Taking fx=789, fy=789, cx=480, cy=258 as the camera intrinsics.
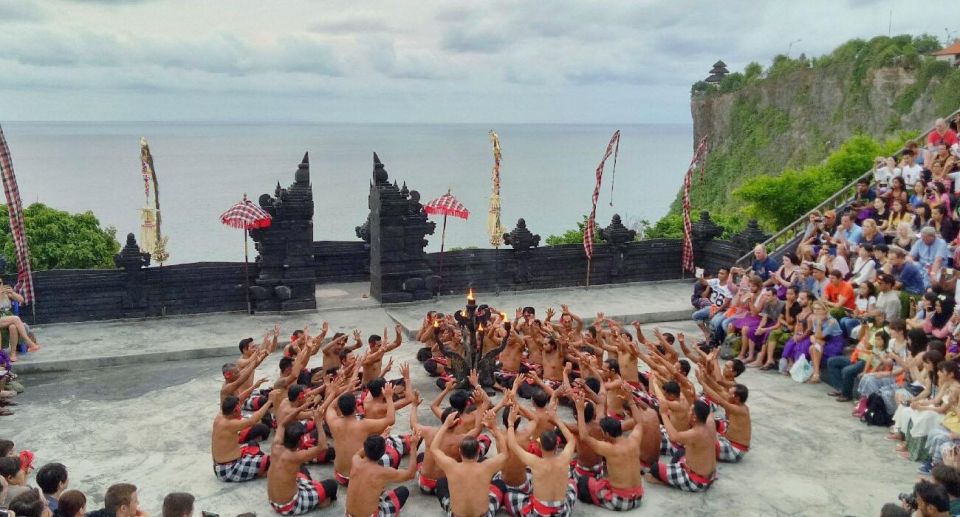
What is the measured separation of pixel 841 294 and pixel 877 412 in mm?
3050

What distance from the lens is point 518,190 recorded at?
101 m

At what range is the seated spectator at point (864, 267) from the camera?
13766 mm

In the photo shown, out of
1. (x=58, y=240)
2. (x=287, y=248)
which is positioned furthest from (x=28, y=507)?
(x=58, y=240)

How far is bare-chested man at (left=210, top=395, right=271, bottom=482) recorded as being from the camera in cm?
901

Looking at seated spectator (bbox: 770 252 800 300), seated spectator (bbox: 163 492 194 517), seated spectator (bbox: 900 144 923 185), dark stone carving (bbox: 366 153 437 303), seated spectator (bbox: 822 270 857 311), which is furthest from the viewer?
dark stone carving (bbox: 366 153 437 303)

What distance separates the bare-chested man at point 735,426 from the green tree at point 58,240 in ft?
64.1

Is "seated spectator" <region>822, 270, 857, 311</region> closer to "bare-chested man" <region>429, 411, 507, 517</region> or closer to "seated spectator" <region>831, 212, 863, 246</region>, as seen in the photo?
"seated spectator" <region>831, 212, 863, 246</region>

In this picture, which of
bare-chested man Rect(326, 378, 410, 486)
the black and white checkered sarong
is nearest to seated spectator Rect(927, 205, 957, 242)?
bare-chested man Rect(326, 378, 410, 486)

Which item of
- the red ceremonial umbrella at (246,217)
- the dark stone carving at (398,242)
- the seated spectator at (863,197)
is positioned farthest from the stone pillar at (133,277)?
the seated spectator at (863,197)

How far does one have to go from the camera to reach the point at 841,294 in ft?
44.4

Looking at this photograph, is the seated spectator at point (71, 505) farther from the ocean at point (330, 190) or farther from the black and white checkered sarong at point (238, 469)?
the ocean at point (330, 190)

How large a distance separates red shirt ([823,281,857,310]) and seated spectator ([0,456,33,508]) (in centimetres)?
1220

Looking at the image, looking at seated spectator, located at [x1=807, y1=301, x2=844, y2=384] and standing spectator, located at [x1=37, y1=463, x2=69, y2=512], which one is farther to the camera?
seated spectator, located at [x1=807, y1=301, x2=844, y2=384]

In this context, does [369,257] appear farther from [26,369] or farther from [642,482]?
[642,482]
